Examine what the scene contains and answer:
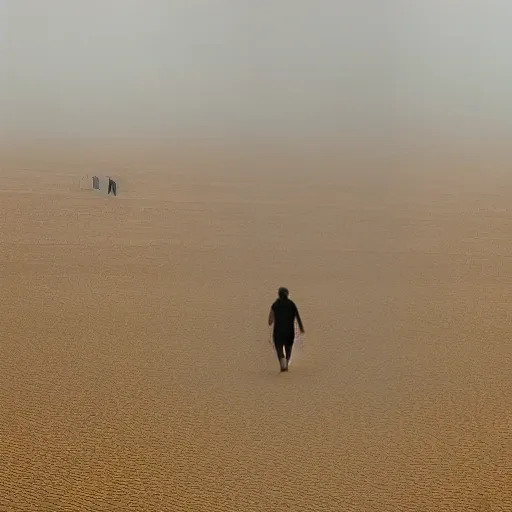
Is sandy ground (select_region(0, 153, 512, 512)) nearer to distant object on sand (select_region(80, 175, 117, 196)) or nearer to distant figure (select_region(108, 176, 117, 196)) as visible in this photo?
distant figure (select_region(108, 176, 117, 196))

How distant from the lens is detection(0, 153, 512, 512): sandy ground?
7344 mm

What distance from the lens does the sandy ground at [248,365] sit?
7344mm

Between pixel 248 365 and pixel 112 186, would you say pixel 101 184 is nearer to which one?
pixel 112 186

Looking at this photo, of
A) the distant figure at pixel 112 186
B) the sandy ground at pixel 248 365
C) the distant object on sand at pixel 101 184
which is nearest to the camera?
the sandy ground at pixel 248 365

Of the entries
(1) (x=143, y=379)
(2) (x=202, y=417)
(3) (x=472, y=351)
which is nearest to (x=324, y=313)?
(3) (x=472, y=351)

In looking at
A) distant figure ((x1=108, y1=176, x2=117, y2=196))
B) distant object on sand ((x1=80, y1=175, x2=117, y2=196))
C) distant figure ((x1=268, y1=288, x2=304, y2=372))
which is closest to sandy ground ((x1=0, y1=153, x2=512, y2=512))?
distant figure ((x1=268, y1=288, x2=304, y2=372))

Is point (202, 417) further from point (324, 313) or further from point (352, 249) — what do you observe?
point (352, 249)

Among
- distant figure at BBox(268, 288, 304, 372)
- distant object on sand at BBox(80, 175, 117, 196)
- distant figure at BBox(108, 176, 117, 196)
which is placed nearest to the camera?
distant figure at BBox(268, 288, 304, 372)

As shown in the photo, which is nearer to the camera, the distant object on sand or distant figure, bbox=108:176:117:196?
distant figure, bbox=108:176:117:196

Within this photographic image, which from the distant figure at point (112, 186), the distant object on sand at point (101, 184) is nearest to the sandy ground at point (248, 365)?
the distant figure at point (112, 186)

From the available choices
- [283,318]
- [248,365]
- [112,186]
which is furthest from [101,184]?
[283,318]

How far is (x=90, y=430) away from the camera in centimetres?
849

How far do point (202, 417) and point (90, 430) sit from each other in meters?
1.14

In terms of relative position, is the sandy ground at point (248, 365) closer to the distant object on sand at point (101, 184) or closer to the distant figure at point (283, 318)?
the distant figure at point (283, 318)
